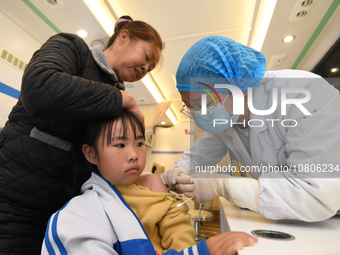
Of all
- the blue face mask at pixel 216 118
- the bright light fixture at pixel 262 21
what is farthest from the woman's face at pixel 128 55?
the bright light fixture at pixel 262 21

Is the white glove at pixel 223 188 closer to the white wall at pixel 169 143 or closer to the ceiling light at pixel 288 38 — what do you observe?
the ceiling light at pixel 288 38

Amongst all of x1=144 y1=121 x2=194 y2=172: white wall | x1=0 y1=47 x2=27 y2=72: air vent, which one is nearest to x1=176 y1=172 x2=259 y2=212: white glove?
x1=0 y1=47 x2=27 y2=72: air vent

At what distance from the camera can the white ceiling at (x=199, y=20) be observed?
2.52m

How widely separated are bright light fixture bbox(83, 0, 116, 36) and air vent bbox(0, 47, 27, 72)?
1.29 meters

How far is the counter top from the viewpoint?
47 centimetres

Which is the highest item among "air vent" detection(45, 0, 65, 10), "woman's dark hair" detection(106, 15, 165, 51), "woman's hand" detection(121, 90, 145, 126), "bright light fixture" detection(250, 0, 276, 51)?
"bright light fixture" detection(250, 0, 276, 51)

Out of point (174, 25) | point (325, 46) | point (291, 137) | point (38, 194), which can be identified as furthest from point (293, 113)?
point (325, 46)

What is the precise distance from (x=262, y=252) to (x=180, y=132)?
6.27 m

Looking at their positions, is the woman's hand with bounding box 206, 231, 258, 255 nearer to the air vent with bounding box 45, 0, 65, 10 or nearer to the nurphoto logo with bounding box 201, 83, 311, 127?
the nurphoto logo with bounding box 201, 83, 311, 127

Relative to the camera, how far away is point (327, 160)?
75 centimetres

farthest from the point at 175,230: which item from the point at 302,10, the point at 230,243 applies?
the point at 302,10

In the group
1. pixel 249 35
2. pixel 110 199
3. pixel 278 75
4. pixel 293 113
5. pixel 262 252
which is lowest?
pixel 262 252

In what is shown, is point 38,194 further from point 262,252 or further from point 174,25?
point 174,25

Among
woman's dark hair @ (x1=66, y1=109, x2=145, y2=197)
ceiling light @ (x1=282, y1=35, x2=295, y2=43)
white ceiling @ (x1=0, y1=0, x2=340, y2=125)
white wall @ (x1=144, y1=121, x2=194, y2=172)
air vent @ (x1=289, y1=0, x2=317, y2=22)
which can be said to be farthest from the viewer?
white wall @ (x1=144, y1=121, x2=194, y2=172)
